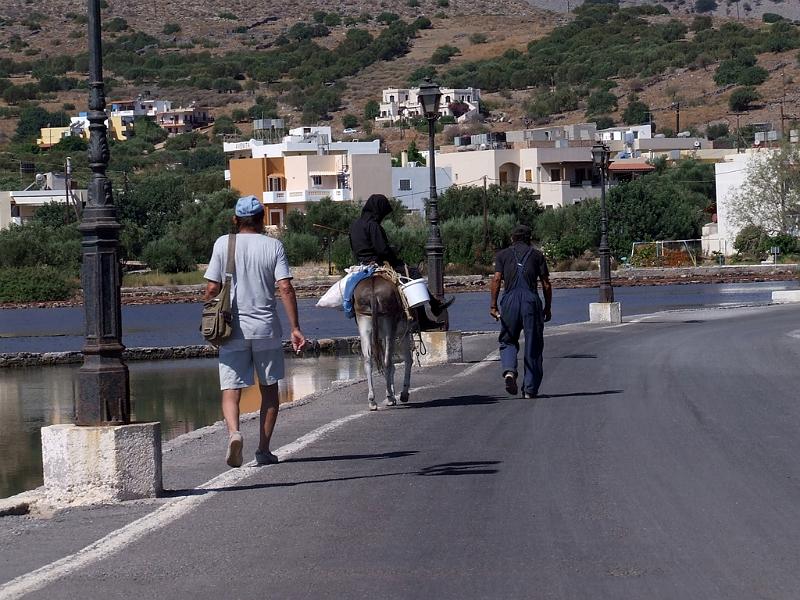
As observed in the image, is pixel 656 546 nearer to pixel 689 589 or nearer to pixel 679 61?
pixel 689 589

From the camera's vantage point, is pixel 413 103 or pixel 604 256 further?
pixel 413 103

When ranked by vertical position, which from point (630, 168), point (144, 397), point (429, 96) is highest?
point (630, 168)

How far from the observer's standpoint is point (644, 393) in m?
17.3

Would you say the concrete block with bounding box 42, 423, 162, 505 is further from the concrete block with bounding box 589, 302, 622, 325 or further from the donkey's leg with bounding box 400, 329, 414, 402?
the concrete block with bounding box 589, 302, 622, 325

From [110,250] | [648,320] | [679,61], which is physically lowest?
[648,320]

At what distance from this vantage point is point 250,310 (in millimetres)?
11430

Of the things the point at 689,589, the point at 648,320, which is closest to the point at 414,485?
the point at 689,589

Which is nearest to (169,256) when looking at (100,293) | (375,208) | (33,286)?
(33,286)

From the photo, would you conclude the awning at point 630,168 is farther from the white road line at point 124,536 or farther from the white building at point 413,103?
the white road line at point 124,536

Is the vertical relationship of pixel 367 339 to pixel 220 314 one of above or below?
below

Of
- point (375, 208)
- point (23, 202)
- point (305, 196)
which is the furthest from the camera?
point (23, 202)

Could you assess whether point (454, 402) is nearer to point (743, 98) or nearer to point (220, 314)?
point (220, 314)

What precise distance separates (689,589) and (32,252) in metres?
92.0

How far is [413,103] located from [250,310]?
161361mm
